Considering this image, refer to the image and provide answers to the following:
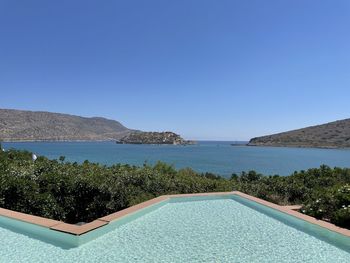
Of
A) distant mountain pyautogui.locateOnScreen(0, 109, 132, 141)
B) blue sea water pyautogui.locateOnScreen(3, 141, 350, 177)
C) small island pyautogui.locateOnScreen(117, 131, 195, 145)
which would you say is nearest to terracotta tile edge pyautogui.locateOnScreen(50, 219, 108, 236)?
blue sea water pyautogui.locateOnScreen(3, 141, 350, 177)

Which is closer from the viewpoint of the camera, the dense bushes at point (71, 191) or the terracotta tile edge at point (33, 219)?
the terracotta tile edge at point (33, 219)

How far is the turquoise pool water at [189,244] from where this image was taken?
14.0ft

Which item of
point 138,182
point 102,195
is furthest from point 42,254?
point 138,182

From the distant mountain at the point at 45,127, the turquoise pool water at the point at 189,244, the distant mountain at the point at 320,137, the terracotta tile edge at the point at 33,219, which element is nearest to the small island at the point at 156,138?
the distant mountain at the point at 45,127

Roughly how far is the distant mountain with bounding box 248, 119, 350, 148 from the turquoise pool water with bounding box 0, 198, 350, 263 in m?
85.1

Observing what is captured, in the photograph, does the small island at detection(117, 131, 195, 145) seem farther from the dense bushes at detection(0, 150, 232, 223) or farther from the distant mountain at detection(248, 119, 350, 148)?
the dense bushes at detection(0, 150, 232, 223)

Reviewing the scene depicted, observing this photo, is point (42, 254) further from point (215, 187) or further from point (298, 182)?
point (298, 182)

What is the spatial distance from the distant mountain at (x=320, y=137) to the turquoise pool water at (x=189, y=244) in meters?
85.1

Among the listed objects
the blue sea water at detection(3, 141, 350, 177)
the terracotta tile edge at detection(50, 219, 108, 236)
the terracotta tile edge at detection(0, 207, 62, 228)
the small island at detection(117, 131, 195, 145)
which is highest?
the small island at detection(117, 131, 195, 145)

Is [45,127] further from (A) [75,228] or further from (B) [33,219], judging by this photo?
(A) [75,228]

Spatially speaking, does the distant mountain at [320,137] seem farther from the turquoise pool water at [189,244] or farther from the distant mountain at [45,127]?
the turquoise pool water at [189,244]

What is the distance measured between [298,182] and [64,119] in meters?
123

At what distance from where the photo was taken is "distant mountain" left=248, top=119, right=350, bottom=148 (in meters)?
84.4

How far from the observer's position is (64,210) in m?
6.77
